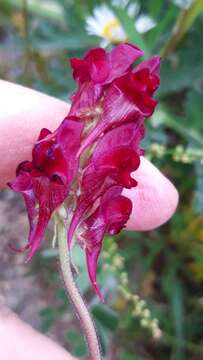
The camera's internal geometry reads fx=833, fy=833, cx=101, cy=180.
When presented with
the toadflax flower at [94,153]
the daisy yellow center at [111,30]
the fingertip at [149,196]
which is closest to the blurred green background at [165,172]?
the daisy yellow center at [111,30]

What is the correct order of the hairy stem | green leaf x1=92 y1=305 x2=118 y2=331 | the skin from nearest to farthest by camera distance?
the hairy stem < the skin < green leaf x1=92 y1=305 x2=118 y2=331

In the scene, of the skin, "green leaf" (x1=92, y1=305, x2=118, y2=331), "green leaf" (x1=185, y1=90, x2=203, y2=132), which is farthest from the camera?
"green leaf" (x1=185, y1=90, x2=203, y2=132)

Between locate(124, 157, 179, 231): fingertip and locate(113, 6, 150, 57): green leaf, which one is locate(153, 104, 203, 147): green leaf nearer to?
locate(113, 6, 150, 57): green leaf

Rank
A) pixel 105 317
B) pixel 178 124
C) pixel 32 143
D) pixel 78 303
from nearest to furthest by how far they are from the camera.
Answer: pixel 78 303 < pixel 32 143 < pixel 105 317 < pixel 178 124

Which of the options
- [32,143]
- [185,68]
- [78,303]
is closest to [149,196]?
[32,143]

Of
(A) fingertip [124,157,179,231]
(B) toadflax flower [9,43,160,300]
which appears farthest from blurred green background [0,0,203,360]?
(B) toadflax flower [9,43,160,300]

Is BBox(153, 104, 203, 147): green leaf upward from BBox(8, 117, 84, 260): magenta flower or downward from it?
downward

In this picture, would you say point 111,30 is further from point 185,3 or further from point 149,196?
point 149,196

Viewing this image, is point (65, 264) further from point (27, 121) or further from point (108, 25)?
point (108, 25)

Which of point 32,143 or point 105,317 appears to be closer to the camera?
point 32,143
